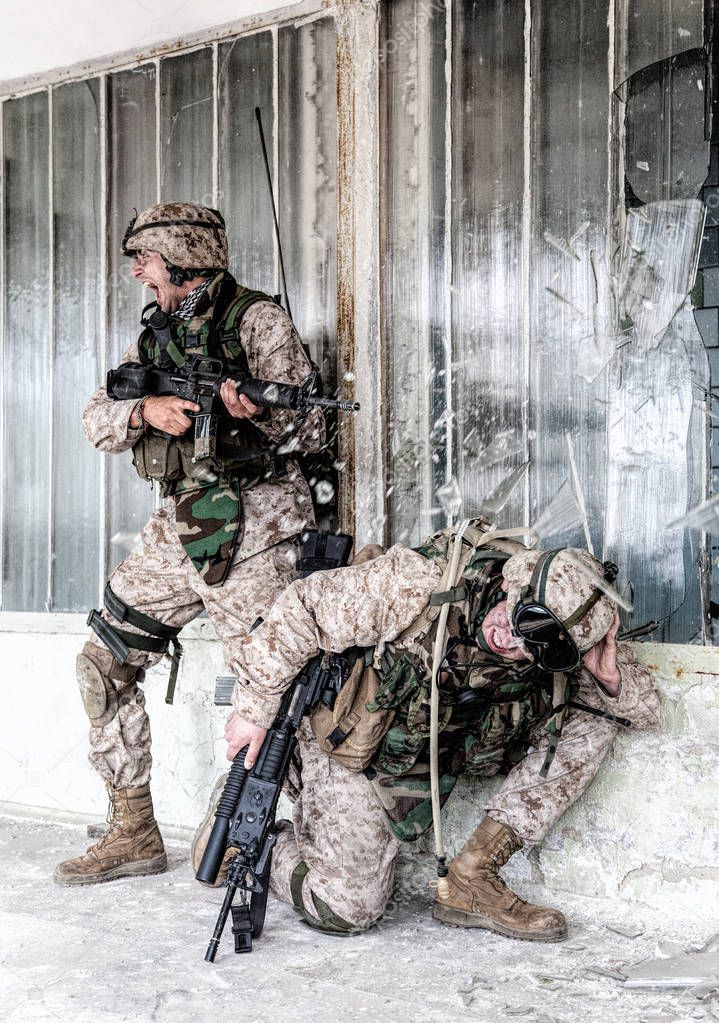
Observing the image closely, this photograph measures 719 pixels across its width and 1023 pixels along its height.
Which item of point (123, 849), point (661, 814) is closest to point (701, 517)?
point (661, 814)

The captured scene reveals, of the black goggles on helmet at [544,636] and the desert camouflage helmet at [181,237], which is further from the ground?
the desert camouflage helmet at [181,237]

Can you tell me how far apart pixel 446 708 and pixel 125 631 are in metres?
1.18

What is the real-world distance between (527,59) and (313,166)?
0.83m

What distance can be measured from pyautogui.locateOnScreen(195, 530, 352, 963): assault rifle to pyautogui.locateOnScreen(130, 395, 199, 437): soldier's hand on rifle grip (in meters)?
0.83

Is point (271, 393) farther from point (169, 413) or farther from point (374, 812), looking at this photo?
point (374, 812)

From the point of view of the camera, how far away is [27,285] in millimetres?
4445

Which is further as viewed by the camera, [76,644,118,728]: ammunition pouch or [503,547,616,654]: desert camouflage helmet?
[76,644,118,728]: ammunition pouch

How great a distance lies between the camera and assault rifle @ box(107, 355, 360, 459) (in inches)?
119

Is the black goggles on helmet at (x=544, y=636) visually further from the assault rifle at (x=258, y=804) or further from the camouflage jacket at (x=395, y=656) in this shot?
the assault rifle at (x=258, y=804)

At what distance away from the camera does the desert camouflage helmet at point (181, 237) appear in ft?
10.8

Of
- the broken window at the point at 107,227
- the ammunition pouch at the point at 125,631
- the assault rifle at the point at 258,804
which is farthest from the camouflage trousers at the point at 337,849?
the broken window at the point at 107,227

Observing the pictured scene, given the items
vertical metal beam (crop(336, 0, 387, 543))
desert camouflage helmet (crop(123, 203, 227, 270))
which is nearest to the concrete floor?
vertical metal beam (crop(336, 0, 387, 543))

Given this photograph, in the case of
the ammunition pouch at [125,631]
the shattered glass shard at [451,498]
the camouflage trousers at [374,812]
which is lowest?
the camouflage trousers at [374,812]

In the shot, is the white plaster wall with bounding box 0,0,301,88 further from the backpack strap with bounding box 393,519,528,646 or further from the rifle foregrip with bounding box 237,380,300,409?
the backpack strap with bounding box 393,519,528,646
